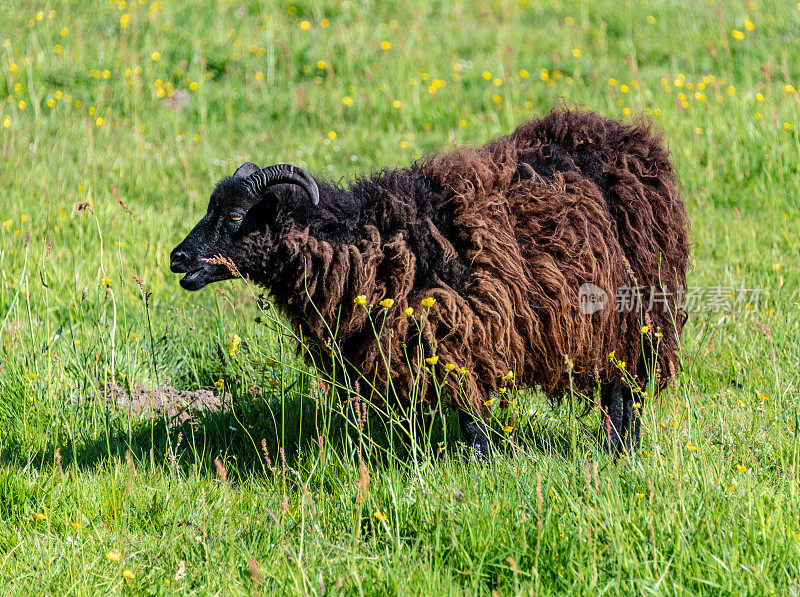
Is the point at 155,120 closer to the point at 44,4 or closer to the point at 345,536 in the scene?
the point at 44,4

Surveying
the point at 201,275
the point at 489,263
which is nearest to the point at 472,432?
the point at 489,263

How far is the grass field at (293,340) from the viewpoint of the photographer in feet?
9.41

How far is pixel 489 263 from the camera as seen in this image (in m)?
3.89

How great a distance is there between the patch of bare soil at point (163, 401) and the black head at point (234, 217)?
0.89 metres

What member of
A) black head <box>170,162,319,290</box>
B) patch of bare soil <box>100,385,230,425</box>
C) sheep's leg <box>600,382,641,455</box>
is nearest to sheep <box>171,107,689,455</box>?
black head <box>170,162,319,290</box>

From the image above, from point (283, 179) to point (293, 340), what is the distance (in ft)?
3.89

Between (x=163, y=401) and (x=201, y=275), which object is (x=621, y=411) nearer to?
(x=201, y=275)

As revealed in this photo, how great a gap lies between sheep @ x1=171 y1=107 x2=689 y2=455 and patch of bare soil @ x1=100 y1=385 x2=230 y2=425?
987mm

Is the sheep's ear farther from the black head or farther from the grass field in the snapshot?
the grass field

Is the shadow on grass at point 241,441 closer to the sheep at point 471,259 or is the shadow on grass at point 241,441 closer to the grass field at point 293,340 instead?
the grass field at point 293,340

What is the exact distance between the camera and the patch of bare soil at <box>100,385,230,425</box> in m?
4.68

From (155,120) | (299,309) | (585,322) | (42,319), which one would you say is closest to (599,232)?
(585,322)

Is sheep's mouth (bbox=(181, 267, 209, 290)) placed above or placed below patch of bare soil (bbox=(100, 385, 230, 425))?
above

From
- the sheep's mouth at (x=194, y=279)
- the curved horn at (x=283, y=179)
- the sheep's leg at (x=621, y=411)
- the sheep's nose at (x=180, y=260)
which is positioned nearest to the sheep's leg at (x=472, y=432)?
the sheep's leg at (x=621, y=411)
